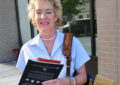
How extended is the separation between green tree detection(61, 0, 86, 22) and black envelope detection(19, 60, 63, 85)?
13.7ft

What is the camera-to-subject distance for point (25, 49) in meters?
1.69

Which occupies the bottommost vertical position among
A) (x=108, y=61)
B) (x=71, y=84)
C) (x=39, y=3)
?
(x=108, y=61)

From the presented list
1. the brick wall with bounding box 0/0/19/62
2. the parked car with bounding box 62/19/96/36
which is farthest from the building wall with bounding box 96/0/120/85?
the brick wall with bounding box 0/0/19/62

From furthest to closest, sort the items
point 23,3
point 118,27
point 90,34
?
point 23,3
point 90,34
point 118,27

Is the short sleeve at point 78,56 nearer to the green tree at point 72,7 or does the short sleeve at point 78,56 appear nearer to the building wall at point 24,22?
the green tree at point 72,7

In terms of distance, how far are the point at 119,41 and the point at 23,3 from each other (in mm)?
4965

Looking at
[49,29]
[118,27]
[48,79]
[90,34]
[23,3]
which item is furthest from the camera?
[23,3]

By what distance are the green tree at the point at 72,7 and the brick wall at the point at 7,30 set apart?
3024mm

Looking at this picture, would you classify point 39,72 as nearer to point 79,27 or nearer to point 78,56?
point 78,56

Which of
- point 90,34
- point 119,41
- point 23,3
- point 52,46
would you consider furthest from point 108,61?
point 23,3

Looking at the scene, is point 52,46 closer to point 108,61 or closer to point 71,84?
point 71,84

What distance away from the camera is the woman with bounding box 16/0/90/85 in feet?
5.22

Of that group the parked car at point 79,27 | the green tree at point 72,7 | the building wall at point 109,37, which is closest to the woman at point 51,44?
the building wall at point 109,37

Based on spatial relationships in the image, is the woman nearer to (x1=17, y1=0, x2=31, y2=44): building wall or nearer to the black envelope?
the black envelope
